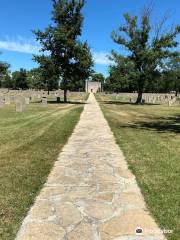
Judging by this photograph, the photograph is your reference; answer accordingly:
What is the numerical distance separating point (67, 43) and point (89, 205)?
115 ft

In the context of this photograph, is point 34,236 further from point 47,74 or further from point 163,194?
point 47,74

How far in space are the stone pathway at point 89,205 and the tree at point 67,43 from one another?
3162 cm

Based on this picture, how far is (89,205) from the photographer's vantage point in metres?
6.36

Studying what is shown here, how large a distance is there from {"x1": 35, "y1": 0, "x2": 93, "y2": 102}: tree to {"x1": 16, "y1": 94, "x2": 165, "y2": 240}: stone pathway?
3162cm

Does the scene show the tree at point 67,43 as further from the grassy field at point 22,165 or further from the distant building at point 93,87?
the distant building at point 93,87

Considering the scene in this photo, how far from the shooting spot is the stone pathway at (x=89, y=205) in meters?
5.28

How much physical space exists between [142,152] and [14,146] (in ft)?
12.9

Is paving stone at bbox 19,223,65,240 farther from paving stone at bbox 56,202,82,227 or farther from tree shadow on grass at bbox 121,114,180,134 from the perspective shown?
tree shadow on grass at bbox 121,114,180,134

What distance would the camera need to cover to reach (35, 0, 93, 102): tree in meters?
40.5

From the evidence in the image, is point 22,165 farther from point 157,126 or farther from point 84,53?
point 84,53

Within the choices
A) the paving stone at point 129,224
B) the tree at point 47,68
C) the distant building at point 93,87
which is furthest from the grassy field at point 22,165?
the distant building at point 93,87

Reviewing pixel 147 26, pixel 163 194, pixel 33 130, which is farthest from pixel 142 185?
pixel 147 26

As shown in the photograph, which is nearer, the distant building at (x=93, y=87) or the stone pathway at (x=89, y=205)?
the stone pathway at (x=89, y=205)

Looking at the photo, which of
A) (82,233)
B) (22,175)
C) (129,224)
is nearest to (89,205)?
(129,224)
